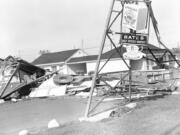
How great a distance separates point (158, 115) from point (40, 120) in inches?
190

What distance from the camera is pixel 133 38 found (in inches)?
333

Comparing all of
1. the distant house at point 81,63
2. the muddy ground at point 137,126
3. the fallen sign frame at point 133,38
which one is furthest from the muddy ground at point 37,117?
the distant house at point 81,63

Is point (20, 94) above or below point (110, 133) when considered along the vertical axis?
below

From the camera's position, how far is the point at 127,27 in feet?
27.1

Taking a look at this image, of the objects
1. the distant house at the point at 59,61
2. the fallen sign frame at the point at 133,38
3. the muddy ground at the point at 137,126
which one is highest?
the fallen sign frame at the point at 133,38

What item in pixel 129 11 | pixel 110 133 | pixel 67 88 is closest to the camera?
pixel 110 133

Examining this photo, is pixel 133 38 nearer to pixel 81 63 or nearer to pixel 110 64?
pixel 110 64

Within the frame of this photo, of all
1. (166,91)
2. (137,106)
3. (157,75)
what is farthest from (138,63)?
(137,106)

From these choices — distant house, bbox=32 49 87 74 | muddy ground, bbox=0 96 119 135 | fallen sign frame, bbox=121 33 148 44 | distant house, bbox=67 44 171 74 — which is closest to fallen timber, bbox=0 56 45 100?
muddy ground, bbox=0 96 119 135

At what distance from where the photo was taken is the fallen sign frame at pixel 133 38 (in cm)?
831

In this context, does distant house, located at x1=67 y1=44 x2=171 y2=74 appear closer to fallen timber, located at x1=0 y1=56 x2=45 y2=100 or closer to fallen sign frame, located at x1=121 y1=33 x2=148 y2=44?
fallen timber, located at x1=0 y1=56 x2=45 y2=100

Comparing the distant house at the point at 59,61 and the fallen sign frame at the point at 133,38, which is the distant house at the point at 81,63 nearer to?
the distant house at the point at 59,61

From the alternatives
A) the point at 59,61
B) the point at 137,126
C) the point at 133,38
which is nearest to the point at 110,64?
the point at 59,61

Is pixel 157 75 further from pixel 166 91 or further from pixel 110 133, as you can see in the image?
pixel 110 133
